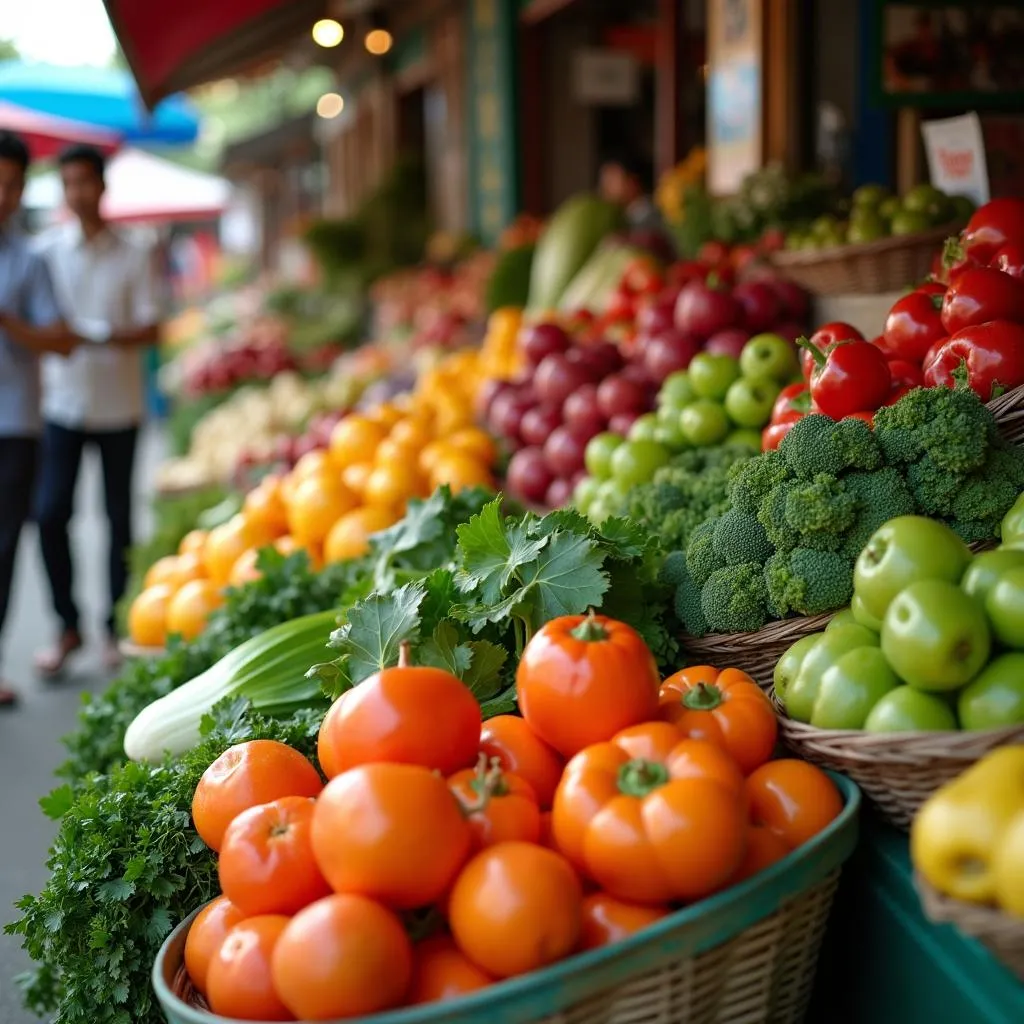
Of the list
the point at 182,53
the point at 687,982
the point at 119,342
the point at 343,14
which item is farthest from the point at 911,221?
the point at 343,14

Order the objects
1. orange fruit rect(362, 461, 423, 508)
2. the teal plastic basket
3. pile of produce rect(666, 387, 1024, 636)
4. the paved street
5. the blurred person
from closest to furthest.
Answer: the teal plastic basket
pile of produce rect(666, 387, 1024, 636)
the paved street
orange fruit rect(362, 461, 423, 508)
the blurred person

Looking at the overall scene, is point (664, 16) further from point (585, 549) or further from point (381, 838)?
point (381, 838)

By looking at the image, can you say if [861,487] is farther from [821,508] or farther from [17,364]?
[17,364]

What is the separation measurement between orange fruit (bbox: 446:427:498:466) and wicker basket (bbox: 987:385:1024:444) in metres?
2.24

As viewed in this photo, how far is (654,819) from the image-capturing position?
1.38 m

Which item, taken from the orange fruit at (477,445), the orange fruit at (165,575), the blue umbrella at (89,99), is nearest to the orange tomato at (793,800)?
the orange fruit at (477,445)

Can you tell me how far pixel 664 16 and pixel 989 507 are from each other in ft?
18.9

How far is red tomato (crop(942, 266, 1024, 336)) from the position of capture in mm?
2176

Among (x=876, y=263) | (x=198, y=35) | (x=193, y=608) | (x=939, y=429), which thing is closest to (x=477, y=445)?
(x=193, y=608)

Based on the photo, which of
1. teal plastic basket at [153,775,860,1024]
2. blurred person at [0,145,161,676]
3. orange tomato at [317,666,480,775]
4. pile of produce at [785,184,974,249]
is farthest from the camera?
blurred person at [0,145,161,676]

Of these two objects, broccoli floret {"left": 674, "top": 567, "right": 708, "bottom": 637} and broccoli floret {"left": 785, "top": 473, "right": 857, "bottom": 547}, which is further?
broccoli floret {"left": 674, "top": 567, "right": 708, "bottom": 637}

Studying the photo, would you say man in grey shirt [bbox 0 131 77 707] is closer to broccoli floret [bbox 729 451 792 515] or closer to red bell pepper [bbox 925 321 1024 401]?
broccoli floret [bbox 729 451 792 515]

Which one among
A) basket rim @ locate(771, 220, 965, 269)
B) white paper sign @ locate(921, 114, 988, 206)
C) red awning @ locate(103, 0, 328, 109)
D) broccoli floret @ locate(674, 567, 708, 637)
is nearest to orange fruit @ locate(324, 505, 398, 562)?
broccoli floret @ locate(674, 567, 708, 637)

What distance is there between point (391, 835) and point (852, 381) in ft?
4.21
